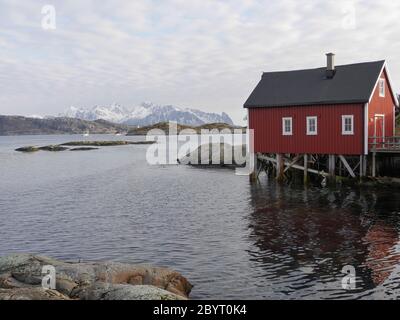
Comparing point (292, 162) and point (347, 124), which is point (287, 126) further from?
point (347, 124)

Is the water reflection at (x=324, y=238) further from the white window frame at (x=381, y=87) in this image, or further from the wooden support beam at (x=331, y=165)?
the white window frame at (x=381, y=87)

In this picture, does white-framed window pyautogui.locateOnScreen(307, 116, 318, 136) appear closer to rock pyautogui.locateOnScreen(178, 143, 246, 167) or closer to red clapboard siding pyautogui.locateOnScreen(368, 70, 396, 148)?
red clapboard siding pyautogui.locateOnScreen(368, 70, 396, 148)

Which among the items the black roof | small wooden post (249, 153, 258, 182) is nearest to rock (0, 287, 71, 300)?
the black roof

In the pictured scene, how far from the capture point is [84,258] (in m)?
19.3

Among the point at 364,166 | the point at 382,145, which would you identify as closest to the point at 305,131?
the point at 364,166

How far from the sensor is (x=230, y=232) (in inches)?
917

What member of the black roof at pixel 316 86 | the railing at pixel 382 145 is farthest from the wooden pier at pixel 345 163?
the black roof at pixel 316 86

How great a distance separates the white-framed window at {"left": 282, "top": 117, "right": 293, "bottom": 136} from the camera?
126 feet

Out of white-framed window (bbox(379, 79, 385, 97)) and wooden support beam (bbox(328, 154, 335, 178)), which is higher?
white-framed window (bbox(379, 79, 385, 97))

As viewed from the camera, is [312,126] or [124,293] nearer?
[124,293]

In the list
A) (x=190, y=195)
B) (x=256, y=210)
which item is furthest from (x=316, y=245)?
(x=190, y=195)

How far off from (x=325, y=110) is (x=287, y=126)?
3778 millimetres
